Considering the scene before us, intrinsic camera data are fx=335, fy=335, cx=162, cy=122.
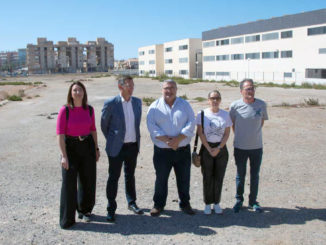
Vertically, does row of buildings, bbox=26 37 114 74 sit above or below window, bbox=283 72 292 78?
above

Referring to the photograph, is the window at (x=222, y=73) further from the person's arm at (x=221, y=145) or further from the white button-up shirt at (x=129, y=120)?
the white button-up shirt at (x=129, y=120)

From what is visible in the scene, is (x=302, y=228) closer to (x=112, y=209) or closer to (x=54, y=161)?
(x=112, y=209)

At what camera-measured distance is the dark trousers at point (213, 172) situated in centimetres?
449

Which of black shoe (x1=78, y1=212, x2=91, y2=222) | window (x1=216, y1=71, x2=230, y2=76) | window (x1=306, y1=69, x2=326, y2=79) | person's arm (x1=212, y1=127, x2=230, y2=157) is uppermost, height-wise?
window (x1=216, y1=71, x2=230, y2=76)

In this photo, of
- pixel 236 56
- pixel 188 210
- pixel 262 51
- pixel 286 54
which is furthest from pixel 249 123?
pixel 236 56

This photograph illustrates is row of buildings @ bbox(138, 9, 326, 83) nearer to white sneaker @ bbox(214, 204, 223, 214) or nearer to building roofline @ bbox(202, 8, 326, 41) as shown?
building roofline @ bbox(202, 8, 326, 41)

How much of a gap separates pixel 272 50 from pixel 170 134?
46285 mm

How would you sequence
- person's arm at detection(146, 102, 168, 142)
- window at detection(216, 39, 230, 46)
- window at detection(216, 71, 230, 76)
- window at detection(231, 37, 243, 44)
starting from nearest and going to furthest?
person's arm at detection(146, 102, 168, 142) → window at detection(231, 37, 243, 44) → window at detection(216, 71, 230, 76) → window at detection(216, 39, 230, 46)

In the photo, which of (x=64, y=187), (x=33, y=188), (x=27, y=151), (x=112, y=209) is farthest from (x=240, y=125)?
(x=27, y=151)

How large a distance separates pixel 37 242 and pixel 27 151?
17.2ft

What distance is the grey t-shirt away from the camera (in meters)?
4.49

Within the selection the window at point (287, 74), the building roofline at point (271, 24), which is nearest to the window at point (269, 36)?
the building roofline at point (271, 24)

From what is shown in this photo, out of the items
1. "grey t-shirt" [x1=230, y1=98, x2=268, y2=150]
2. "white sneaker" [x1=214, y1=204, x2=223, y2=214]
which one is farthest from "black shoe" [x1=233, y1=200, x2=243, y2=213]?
"grey t-shirt" [x1=230, y1=98, x2=268, y2=150]

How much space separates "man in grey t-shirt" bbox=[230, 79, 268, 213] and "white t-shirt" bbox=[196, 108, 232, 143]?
214 mm
